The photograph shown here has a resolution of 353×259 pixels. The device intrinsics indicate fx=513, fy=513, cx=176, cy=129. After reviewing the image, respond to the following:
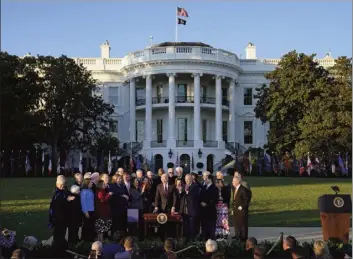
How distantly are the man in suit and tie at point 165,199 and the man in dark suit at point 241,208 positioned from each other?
1.40 meters

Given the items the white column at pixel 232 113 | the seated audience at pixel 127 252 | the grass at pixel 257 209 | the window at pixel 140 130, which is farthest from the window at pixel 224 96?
the seated audience at pixel 127 252

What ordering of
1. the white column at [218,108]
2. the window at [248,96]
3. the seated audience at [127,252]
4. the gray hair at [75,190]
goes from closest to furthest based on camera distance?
the seated audience at [127,252]
the gray hair at [75,190]
the white column at [218,108]
the window at [248,96]

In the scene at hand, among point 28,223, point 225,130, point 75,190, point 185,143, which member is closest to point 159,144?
point 185,143

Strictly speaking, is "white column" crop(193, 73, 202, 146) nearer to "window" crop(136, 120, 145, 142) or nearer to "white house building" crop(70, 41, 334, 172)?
"white house building" crop(70, 41, 334, 172)

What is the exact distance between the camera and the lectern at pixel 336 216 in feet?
34.6

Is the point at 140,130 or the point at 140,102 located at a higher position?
the point at 140,102

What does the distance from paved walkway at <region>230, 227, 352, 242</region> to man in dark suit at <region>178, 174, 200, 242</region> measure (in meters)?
1.58

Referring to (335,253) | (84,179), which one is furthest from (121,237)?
(335,253)

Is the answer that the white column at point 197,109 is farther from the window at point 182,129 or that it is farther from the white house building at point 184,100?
the window at point 182,129

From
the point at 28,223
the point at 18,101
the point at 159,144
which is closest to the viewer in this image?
the point at 28,223

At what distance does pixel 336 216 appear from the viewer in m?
10.6

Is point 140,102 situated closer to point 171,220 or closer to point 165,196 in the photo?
point 165,196

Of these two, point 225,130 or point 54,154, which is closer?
point 54,154

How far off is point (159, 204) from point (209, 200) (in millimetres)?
1210
